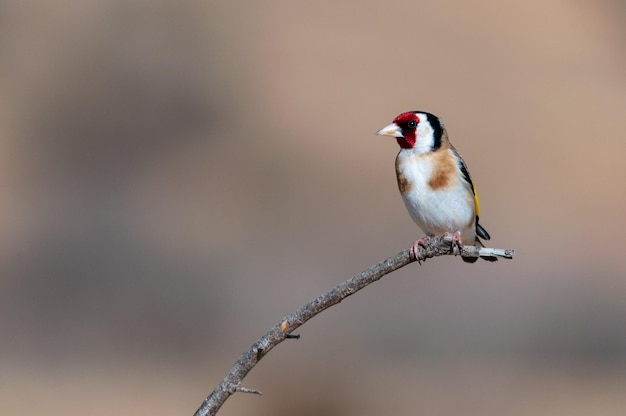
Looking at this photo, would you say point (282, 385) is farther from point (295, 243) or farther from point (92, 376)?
point (295, 243)

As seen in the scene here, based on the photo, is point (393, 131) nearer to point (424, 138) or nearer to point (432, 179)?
point (424, 138)

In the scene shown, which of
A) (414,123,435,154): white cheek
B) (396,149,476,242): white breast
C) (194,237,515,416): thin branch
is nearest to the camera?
(194,237,515,416): thin branch

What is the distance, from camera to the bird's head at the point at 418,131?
6.03 m

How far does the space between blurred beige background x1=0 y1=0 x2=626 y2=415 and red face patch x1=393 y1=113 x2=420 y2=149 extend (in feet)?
22.5

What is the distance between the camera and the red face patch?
6039 mm

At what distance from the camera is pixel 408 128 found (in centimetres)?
607

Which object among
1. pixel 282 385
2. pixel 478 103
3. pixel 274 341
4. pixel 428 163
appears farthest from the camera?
pixel 478 103

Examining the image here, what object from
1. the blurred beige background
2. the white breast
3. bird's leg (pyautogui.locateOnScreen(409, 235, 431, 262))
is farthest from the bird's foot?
the blurred beige background

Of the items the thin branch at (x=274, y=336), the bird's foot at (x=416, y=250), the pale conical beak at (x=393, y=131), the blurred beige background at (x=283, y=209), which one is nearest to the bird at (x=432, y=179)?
the pale conical beak at (x=393, y=131)

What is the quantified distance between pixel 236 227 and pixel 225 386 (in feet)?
43.9

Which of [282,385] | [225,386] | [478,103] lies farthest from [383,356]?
[225,386]

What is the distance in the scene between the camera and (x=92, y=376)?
44.7 feet

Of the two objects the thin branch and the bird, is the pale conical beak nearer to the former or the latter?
the bird

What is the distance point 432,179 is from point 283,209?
454 inches
